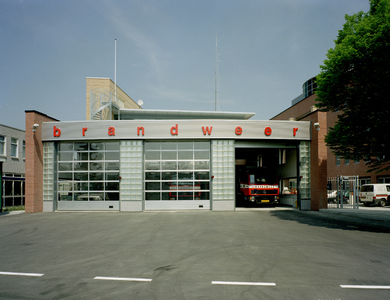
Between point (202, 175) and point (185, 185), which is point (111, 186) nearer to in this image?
point (185, 185)

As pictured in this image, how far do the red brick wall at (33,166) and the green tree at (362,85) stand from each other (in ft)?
53.0

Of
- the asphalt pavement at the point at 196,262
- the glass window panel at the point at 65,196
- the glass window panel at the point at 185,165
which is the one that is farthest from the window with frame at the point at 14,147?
the asphalt pavement at the point at 196,262

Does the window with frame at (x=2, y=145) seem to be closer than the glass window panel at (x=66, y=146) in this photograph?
No

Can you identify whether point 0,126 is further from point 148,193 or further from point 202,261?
point 202,261

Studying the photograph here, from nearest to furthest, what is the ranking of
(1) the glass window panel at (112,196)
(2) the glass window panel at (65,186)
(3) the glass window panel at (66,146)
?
(1) the glass window panel at (112,196), (2) the glass window panel at (65,186), (3) the glass window panel at (66,146)

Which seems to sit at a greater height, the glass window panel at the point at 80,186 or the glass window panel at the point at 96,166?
the glass window panel at the point at 96,166

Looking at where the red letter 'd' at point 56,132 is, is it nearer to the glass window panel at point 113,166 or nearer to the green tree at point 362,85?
the glass window panel at point 113,166

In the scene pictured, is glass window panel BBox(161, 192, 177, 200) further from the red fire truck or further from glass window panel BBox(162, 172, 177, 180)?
the red fire truck

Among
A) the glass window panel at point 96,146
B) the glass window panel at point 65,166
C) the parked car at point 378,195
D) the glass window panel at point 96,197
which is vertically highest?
the glass window panel at point 96,146

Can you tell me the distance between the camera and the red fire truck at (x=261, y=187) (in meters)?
19.8

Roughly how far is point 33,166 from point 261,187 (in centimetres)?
1442

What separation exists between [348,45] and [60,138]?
53.1ft

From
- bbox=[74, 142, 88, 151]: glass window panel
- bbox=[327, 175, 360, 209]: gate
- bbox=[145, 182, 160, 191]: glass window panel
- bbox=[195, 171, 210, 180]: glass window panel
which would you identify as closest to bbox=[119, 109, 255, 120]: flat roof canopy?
bbox=[74, 142, 88, 151]: glass window panel

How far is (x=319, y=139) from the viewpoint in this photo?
17.9m
